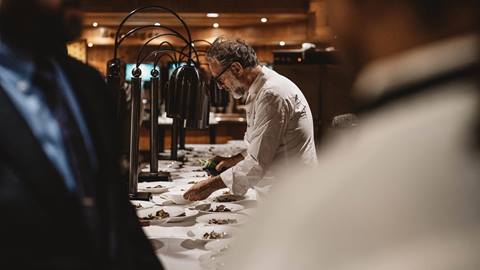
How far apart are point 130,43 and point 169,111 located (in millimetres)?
8552

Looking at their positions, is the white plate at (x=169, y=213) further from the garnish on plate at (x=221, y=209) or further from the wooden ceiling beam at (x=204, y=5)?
the wooden ceiling beam at (x=204, y=5)

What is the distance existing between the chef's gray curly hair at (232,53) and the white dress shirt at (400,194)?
277cm

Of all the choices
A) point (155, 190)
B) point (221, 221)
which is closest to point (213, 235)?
point (221, 221)

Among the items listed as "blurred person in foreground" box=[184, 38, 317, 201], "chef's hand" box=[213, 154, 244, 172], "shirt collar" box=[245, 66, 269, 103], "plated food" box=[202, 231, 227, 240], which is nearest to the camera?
"plated food" box=[202, 231, 227, 240]

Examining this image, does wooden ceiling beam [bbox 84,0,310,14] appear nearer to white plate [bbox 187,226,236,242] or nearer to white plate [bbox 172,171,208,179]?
white plate [bbox 172,171,208,179]

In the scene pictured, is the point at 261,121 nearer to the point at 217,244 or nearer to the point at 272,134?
the point at 272,134

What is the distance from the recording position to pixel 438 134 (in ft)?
1.55

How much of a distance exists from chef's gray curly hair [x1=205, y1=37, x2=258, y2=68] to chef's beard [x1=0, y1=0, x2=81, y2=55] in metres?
2.41

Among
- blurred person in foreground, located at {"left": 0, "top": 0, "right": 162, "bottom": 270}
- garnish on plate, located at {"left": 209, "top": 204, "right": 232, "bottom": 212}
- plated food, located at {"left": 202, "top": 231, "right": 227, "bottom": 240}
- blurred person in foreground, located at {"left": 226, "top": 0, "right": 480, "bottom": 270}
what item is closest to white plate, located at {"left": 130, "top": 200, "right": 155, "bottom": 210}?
garnish on plate, located at {"left": 209, "top": 204, "right": 232, "bottom": 212}

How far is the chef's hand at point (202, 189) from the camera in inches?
111

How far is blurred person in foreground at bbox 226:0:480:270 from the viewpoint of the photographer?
45cm

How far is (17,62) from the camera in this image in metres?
0.83

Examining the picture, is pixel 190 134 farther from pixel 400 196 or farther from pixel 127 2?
pixel 400 196

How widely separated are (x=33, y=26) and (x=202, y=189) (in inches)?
80.8
